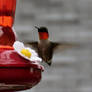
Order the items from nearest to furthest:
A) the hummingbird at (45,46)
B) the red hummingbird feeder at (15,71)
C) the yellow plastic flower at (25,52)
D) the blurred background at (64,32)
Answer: the red hummingbird feeder at (15,71)
the yellow plastic flower at (25,52)
the hummingbird at (45,46)
the blurred background at (64,32)

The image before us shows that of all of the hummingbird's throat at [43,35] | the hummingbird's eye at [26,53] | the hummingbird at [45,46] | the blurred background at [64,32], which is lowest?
the blurred background at [64,32]

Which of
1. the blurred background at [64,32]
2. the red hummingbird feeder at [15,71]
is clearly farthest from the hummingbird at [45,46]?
the blurred background at [64,32]

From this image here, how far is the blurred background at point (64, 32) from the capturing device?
262 inches

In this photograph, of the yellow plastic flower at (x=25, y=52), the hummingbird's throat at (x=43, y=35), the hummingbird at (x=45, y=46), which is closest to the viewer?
the yellow plastic flower at (x=25, y=52)

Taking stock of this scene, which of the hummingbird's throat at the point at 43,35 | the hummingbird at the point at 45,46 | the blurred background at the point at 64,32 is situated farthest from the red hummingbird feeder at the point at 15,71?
the blurred background at the point at 64,32

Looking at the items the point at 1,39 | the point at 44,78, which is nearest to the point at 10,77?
the point at 1,39

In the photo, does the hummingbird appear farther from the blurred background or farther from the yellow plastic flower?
the blurred background

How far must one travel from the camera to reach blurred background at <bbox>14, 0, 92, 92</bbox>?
6.64 metres

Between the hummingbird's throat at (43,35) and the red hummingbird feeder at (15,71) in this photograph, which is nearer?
the red hummingbird feeder at (15,71)

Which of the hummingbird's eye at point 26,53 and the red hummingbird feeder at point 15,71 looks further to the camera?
the hummingbird's eye at point 26,53

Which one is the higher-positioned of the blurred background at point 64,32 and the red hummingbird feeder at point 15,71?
the red hummingbird feeder at point 15,71

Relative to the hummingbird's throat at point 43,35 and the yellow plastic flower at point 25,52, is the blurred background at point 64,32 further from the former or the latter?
the yellow plastic flower at point 25,52

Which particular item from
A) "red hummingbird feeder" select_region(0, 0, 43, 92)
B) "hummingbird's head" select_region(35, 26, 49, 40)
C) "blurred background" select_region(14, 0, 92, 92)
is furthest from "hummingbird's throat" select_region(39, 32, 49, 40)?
"blurred background" select_region(14, 0, 92, 92)

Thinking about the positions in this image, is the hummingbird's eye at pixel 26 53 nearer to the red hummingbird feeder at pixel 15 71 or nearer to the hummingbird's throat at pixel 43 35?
the red hummingbird feeder at pixel 15 71
